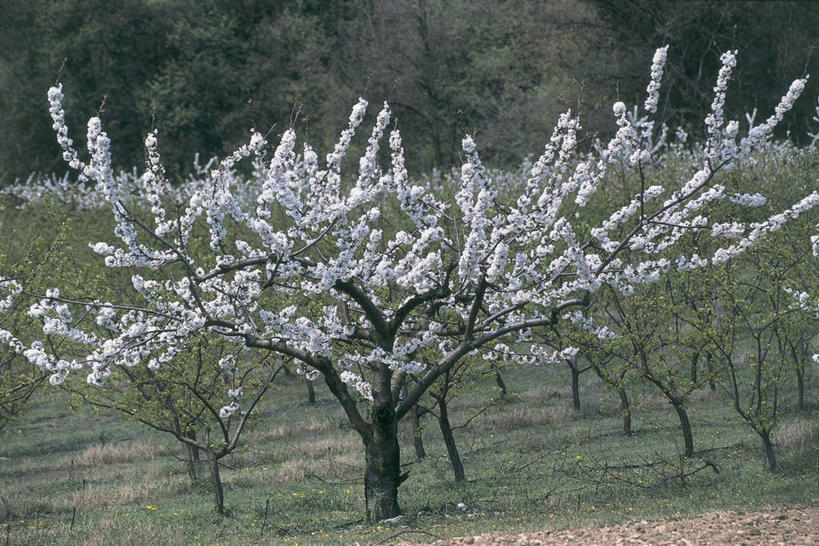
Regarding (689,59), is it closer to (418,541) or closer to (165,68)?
(165,68)

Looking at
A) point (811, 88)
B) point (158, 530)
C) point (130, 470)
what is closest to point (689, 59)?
point (811, 88)

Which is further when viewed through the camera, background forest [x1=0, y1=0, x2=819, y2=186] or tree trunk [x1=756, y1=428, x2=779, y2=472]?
background forest [x1=0, y1=0, x2=819, y2=186]

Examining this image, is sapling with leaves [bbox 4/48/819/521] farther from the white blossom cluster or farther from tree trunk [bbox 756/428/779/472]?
tree trunk [bbox 756/428/779/472]

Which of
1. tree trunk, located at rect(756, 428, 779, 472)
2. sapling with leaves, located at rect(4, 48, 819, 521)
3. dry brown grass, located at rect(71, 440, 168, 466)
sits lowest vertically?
tree trunk, located at rect(756, 428, 779, 472)

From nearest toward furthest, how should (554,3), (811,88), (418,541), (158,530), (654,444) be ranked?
(418,541)
(158,530)
(654,444)
(811,88)
(554,3)

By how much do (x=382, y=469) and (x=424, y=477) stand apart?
4.13 m

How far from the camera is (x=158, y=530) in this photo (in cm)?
1215

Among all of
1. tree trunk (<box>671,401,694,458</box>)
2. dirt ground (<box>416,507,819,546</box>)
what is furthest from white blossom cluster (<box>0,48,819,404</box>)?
tree trunk (<box>671,401,694,458</box>)

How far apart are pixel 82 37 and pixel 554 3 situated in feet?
88.4

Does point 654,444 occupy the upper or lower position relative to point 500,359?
lower

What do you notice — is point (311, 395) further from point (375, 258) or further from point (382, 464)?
point (375, 258)

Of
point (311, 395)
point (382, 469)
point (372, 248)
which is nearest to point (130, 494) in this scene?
point (382, 469)

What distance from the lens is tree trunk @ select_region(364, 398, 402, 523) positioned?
11.7 meters

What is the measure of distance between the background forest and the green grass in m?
16.3
